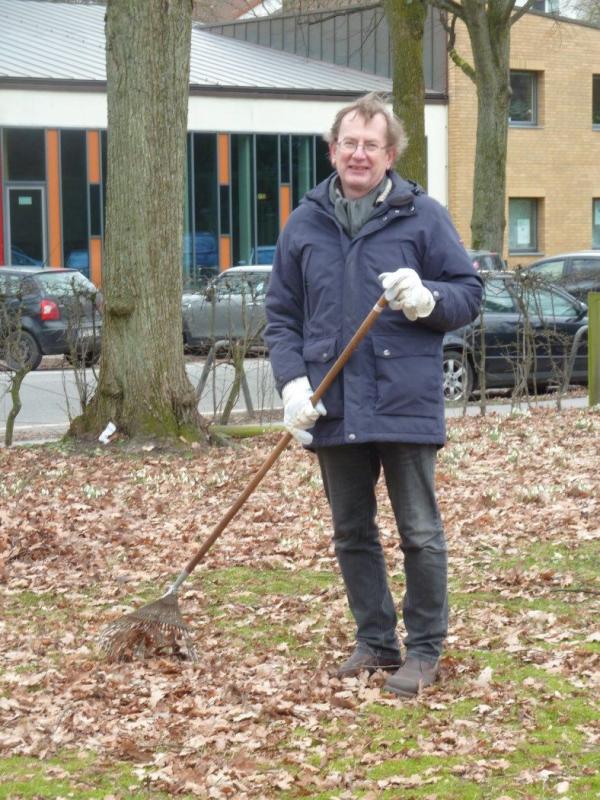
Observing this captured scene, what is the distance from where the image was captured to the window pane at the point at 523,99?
39906 mm

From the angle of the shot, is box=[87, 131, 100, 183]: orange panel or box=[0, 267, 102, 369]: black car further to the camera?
box=[87, 131, 100, 183]: orange panel

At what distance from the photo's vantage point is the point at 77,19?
4022cm

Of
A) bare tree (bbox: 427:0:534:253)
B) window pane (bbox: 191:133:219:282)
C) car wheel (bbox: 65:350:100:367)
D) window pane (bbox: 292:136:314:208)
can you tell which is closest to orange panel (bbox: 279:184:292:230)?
window pane (bbox: 292:136:314:208)

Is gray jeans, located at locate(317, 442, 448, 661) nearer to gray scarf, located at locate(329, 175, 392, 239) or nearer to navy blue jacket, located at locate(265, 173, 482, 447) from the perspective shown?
navy blue jacket, located at locate(265, 173, 482, 447)

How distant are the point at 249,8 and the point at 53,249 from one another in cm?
1751

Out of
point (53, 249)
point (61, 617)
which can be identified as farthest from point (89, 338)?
point (53, 249)

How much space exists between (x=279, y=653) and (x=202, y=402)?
8.08 meters

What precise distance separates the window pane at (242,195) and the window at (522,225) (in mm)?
7962

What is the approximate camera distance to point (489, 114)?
2855 cm

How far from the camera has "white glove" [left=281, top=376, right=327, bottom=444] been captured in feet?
15.9

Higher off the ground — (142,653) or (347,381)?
(347,381)

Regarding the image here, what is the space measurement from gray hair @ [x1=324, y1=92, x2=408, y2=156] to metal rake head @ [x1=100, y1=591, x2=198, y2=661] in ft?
6.46

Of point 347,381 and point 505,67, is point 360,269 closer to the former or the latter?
point 347,381

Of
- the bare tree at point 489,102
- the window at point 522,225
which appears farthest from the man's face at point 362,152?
the window at point 522,225
